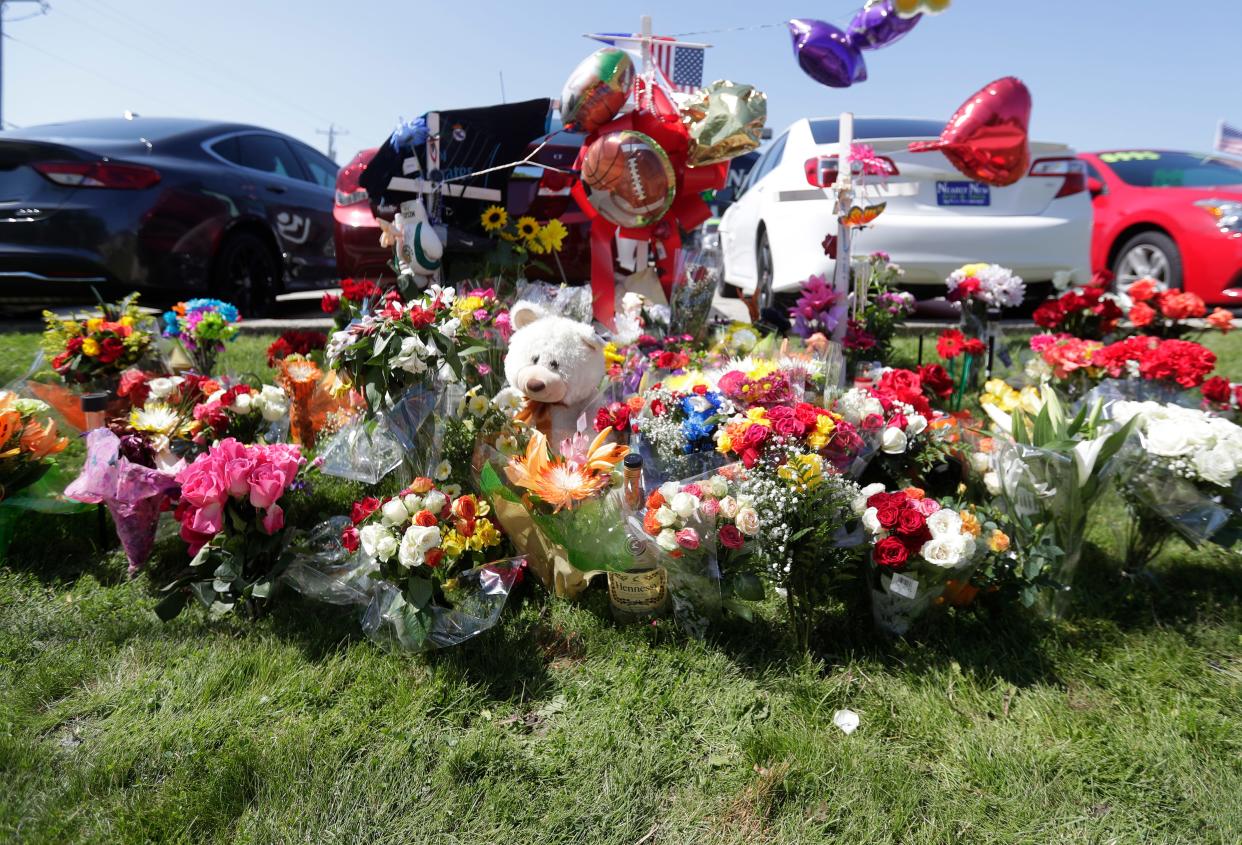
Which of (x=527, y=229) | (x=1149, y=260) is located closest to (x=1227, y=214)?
(x=1149, y=260)

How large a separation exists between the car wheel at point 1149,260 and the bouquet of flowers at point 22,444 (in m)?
7.02

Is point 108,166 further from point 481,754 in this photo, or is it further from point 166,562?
point 481,754

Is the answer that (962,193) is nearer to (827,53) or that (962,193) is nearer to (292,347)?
(827,53)

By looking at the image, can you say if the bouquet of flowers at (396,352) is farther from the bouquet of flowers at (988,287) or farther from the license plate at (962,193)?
the license plate at (962,193)

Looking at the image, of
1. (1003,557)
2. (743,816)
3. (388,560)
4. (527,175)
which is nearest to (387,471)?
(388,560)

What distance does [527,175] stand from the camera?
15.5 feet

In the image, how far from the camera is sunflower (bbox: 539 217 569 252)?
4.40m

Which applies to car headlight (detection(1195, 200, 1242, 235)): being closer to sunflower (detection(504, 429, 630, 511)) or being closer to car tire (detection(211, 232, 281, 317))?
sunflower (detection(504, 429, 630, 511))

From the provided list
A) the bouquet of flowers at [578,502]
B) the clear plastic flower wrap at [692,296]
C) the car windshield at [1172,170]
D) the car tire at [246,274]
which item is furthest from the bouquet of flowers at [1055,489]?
the car tire at [246,274]

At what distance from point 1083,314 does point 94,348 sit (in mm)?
4344

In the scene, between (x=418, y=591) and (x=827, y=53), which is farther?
(x=827, y=53)

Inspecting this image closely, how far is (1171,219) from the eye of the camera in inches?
237

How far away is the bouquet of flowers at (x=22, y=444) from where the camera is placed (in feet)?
8.19

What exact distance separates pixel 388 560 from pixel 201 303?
2214 mm
